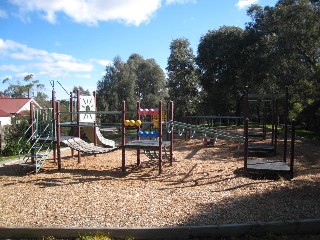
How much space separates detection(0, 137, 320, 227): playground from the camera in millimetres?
5551

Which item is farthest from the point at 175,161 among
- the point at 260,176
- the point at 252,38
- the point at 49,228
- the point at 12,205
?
the point at 252,38

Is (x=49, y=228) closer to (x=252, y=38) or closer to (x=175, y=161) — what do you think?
(x=175, y=161)

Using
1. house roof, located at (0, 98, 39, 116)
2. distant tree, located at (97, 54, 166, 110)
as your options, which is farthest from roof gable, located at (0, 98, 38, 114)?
distant tree, located at (97, 54, 166, 110)

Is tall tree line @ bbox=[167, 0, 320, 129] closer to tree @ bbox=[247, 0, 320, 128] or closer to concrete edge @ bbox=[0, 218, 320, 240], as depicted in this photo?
tree @ bbox=[247, 0, 320, 128]

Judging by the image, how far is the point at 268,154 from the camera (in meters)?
11.8

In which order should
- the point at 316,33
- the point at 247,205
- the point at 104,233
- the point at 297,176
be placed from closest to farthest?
the point at 104,233 → the point at 247,205 → the point at 297,176 → the point at 316,33

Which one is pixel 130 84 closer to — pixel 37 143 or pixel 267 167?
pixel 37 143

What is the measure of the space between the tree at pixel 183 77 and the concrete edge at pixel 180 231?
30559 mm

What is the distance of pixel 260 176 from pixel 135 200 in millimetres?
3717

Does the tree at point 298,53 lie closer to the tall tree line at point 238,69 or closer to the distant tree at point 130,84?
the tall tree line at point 238,69

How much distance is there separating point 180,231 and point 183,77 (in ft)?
103

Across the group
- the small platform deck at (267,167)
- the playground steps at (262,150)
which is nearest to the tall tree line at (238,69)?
the playground steps at (262,150)

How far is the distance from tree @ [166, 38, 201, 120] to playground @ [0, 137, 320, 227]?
995 inches

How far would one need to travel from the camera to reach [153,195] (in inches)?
275
